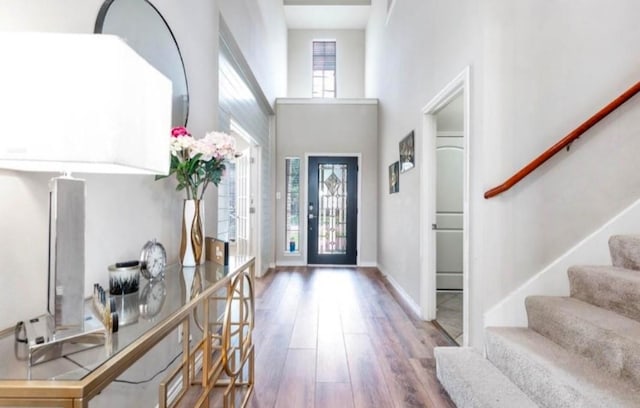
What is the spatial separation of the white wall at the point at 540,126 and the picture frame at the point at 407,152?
1197 millimetres

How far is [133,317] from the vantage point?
3.01 ft

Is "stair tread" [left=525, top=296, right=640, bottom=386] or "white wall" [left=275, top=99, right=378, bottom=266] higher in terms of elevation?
"white wall" [left=275, top=99, right=378, bottom=266]

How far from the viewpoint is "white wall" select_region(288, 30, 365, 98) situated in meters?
7.30

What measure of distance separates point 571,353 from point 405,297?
2.25 meters

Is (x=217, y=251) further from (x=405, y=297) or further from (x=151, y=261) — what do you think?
(x=405, y=297)

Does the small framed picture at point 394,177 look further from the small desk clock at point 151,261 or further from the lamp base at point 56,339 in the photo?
the lamp base at point 56,339

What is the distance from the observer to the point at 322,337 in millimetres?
2639

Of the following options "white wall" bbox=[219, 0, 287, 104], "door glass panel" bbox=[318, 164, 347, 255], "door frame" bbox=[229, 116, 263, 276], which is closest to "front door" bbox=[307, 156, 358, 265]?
"door glass panel" bbox=[318, 164, 347, 255]

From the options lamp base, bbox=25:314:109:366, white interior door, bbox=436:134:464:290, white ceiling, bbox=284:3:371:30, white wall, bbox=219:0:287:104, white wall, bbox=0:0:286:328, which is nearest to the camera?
lamp base, bbox=25:314:109:366

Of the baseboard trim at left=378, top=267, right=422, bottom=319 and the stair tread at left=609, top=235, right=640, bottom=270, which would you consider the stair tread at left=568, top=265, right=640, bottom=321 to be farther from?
the baseboard trim at left=378, top=267, right=422, bottom=319

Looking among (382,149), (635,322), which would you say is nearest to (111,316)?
(635,322)

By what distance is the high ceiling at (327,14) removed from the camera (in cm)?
645

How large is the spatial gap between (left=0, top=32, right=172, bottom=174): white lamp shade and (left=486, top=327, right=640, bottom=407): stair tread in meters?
1.67

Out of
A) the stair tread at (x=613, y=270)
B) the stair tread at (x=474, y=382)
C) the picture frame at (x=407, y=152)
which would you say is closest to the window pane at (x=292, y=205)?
the picture frame at (x=407, y=152)
